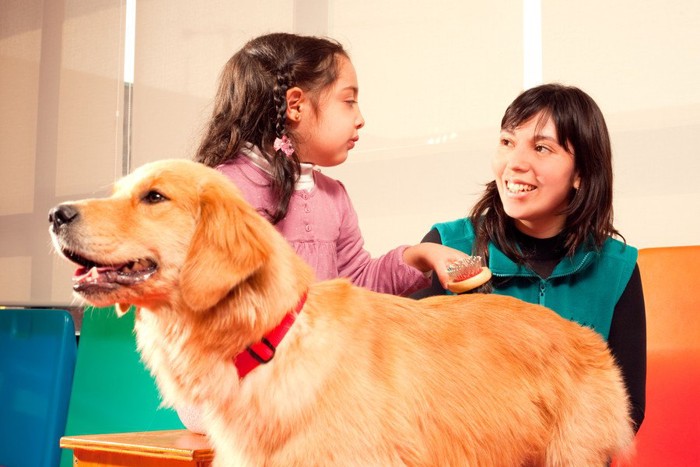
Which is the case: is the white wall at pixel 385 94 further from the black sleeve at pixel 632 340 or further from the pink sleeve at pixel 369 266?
the pink sleeve at pixel 369 266

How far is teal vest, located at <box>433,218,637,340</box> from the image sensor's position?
203 cm

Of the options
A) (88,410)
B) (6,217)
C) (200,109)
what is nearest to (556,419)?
(88,410)

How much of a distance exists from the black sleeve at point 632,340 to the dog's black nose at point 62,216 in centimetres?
139

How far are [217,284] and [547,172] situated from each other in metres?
1.11

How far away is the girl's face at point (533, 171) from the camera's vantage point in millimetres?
2025

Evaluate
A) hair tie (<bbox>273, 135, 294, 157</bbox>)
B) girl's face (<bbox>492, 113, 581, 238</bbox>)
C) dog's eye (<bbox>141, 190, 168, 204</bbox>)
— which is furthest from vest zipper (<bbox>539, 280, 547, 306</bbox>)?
dog's eye (<bbox>141, 190, 168, 204</bbox>)

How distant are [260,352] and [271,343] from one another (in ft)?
0.08

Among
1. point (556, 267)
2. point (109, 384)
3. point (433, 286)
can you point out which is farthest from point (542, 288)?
point (109, 384)

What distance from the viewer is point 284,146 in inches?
82.8

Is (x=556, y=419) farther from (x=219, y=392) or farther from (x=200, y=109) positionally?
(x=200, y=109)

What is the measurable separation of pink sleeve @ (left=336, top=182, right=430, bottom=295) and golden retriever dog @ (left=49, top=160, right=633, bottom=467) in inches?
23.7

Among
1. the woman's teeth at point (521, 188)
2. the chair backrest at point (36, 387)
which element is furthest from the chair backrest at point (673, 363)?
the chair backrest at point (36, 387)

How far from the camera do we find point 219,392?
1274 millimetres

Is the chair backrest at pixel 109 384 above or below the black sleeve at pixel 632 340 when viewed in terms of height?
below
